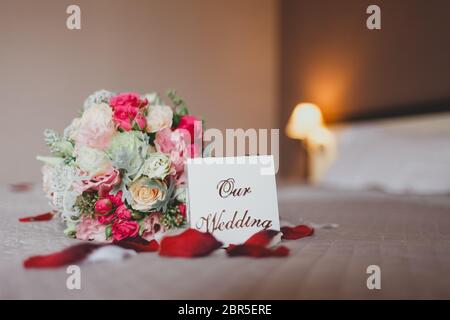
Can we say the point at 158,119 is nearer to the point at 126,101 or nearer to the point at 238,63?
the point at 126,101

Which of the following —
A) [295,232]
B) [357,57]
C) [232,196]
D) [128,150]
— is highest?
[357,57]

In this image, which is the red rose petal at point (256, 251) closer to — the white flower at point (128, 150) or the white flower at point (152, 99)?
the white flower at point (128, 150)

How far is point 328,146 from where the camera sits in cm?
307

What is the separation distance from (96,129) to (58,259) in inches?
11.1

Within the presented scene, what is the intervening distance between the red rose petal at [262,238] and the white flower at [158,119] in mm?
315

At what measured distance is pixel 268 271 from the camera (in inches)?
26.0

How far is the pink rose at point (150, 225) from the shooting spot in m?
0.88

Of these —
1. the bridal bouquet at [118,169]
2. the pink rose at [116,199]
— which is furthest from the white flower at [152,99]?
the pink rose at [116,199]

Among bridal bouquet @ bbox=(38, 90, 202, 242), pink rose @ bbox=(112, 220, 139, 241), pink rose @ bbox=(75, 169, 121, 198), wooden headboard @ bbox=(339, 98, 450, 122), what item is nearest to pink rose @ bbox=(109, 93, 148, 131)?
bridal bouquet @ bbox=(38, 90, 202, 242)

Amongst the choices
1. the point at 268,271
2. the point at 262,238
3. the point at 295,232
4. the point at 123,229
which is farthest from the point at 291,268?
the point at 123,229

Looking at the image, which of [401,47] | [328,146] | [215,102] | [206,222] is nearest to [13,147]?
[215,102]

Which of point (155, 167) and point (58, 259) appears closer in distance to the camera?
point (58, 259)
